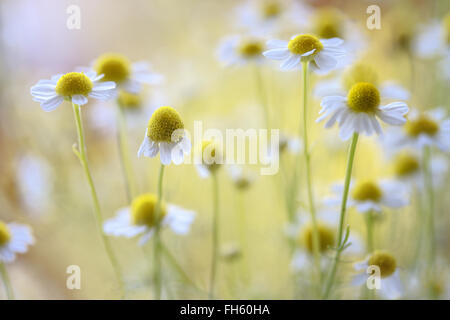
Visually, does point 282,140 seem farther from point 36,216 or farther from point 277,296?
point 36,216

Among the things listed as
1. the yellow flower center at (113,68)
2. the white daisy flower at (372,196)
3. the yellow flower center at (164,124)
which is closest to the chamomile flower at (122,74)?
the yellow flower center at (113,68)

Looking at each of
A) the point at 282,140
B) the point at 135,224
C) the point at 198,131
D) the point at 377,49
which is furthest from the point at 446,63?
the point at 135,224

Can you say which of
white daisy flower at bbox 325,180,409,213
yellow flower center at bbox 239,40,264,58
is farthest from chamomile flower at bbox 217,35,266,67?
white daisy flower at bbox 325,180,409,213

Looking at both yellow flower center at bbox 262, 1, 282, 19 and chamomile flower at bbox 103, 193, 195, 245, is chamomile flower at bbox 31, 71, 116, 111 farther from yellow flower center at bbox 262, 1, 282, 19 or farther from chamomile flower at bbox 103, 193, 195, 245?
yellow flower center at bbox 262, 1, 282, 19

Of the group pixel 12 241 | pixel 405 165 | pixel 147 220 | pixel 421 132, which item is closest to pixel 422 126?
pixel 421 132

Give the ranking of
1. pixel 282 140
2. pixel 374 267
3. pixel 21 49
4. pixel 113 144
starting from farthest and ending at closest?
pixel 113 144 → pixel 21 49 → pixel 282 140 → pixel 374 267

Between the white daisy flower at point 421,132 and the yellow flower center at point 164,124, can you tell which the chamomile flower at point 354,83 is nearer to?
the white daisy flower at point 421,132
